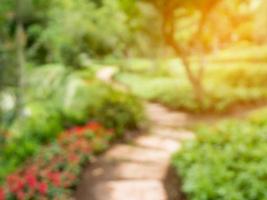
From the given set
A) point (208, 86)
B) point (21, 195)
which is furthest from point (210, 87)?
point (21, 195)

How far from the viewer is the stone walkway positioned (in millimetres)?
6387

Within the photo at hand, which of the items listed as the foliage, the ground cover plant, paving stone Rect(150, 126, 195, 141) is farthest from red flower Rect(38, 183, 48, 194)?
the foliage

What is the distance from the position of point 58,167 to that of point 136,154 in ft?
4.60

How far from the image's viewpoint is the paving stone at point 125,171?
23.0 feet

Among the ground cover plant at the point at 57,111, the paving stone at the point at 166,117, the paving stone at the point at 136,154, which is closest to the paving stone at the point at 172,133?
the ground cover plant at the point at 57,111

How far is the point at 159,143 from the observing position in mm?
8922

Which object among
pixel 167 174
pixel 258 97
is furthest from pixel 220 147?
pixel 258 97

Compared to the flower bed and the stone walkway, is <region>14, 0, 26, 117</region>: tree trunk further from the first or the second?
the stone walkway

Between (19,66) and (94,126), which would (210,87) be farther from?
(19,66)

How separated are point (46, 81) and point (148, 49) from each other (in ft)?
42.0

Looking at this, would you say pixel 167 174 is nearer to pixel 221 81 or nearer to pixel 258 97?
pixel 258 97

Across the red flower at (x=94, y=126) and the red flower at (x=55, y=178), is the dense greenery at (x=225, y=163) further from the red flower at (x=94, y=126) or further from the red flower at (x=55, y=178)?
the red flower at (x=94, y=126)

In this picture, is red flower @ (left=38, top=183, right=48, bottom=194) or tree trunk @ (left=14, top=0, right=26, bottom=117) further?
tree trunk @ (left=14, top=0, right=26, bottom=117)

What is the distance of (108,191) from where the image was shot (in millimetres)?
6562
